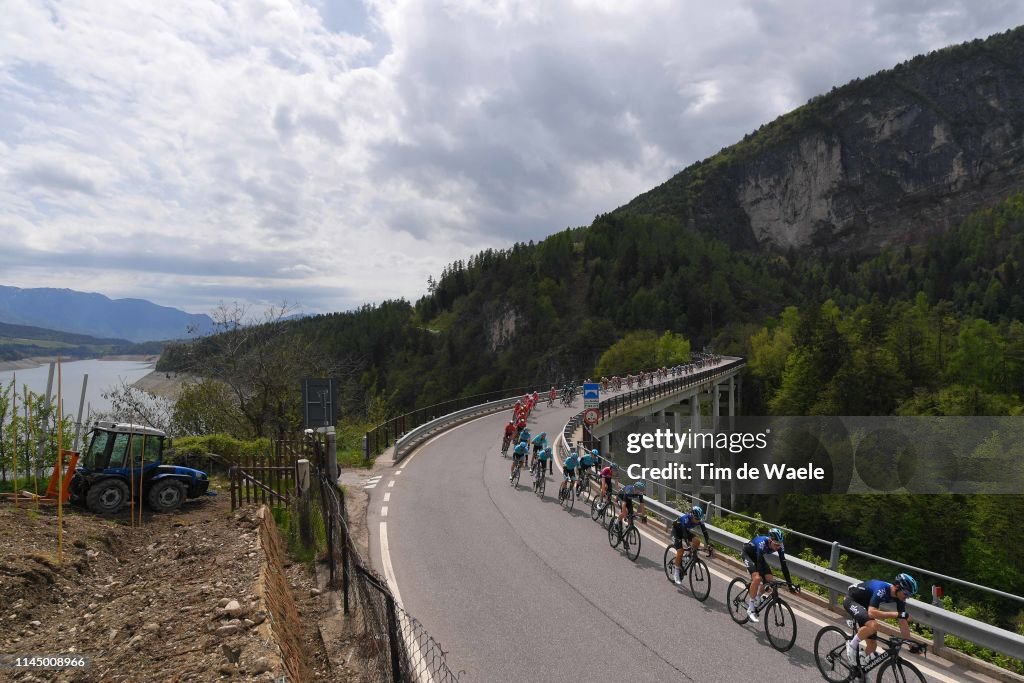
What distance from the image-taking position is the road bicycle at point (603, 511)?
44.9ft

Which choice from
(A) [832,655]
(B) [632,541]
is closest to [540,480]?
(B) [632,541]

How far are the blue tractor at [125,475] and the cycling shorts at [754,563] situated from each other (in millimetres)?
11512

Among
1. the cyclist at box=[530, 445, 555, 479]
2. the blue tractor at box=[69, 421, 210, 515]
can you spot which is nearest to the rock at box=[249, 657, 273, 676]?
the blue tractor at box=[69, 421, 210, 515]

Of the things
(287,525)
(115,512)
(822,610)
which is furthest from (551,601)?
(115,512)

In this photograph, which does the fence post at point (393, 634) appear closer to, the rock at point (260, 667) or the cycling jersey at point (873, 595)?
the rock at point (260, 667)

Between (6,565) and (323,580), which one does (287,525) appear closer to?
(323,580)

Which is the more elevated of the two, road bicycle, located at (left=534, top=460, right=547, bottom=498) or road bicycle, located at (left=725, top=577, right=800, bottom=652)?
road bicycle, located at (left=534, top=460, right=547, bottom=498)

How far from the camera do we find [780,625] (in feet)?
25.2

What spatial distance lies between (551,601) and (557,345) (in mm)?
116034

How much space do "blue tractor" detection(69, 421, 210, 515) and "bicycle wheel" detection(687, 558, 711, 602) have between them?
10.8 meters

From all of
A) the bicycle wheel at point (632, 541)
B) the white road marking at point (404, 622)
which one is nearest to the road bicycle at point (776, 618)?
the bicycle wheel at point (632, 541)

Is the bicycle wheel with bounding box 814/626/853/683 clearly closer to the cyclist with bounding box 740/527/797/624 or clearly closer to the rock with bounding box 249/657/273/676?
the cyclist with bounding box 740/527/797/624

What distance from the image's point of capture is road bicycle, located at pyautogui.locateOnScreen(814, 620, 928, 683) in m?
6.07

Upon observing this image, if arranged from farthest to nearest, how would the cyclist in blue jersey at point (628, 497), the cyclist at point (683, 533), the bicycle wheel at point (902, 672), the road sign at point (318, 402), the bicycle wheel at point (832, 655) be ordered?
the road sign at point (318, 402)
the cyclist in blue jersey at point (628, 497)
the cyclist at point (683, 533)
the bicycle wheel at point (832, 655)
the bicycle wheel at point (902, 672)
